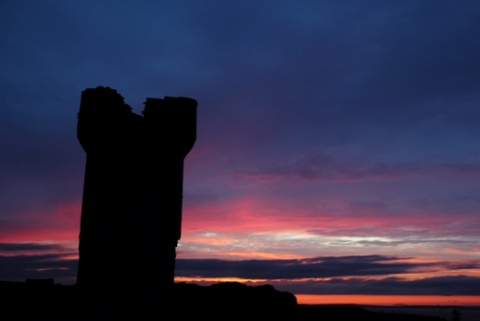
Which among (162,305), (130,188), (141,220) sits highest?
(130,188)

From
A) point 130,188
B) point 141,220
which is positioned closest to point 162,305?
point 141,220

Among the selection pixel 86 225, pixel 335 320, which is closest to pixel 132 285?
pixel 86 225

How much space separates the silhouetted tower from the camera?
13.9m

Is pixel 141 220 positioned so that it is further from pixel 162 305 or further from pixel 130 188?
pixel 162 305

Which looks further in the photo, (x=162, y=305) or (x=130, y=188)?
(x=130, y=188)

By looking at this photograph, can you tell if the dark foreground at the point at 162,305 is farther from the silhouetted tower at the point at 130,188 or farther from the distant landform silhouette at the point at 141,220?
the silhouetted tower at the point at 130,188

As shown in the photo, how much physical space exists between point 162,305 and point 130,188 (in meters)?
3.25

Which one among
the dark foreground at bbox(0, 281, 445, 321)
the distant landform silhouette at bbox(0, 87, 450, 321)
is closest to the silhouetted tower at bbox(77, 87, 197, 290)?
the distant landform silhouette at bbox(0, 87, 450, 321)

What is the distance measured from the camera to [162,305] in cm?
1327

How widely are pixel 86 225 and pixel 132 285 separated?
6.63 feet

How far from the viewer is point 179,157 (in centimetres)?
1502

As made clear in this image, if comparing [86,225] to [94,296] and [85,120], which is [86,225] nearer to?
[94,296]

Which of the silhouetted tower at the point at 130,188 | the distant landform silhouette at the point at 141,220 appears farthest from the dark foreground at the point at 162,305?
the silhouetted tower at the point at 130,188

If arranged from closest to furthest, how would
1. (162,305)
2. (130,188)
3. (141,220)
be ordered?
(162,305), (141,220), (130,188)
